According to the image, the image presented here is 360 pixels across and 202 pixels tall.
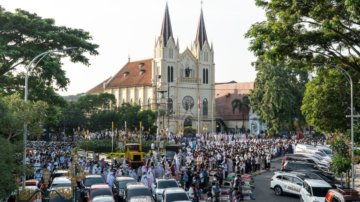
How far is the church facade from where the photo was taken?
244 feet

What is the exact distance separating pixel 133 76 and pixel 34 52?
2463 inches

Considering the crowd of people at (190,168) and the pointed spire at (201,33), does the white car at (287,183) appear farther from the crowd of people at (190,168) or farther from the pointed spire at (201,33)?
the pointed spire at (201,33)

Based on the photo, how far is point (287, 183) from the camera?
19.9 meters

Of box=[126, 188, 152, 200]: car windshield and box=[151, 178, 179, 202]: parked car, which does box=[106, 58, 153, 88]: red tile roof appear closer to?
box=[151, 178, 179, 202]: parked car

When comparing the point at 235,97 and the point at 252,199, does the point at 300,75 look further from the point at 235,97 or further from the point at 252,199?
the point at 252,199

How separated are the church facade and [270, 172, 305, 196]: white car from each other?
168 feet

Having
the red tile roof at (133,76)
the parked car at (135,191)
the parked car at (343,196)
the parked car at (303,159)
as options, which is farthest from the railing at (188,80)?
the parked car at (343,196)

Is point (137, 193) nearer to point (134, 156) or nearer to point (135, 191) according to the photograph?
point (135, 191)

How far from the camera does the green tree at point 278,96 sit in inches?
1991

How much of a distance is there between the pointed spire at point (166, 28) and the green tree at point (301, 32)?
59894 millimetres

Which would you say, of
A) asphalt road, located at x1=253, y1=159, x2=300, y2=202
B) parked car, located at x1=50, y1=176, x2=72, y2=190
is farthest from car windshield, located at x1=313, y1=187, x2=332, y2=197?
parked car, located at x1=50, y1=176, x2=72, y2=190

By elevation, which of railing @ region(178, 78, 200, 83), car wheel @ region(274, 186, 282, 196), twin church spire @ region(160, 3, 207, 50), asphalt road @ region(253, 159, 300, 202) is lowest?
asphalt road @ region(253, 159, 300, 202)

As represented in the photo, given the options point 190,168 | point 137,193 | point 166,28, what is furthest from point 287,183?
point 166,28

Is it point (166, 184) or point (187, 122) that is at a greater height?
point (187, 122)
